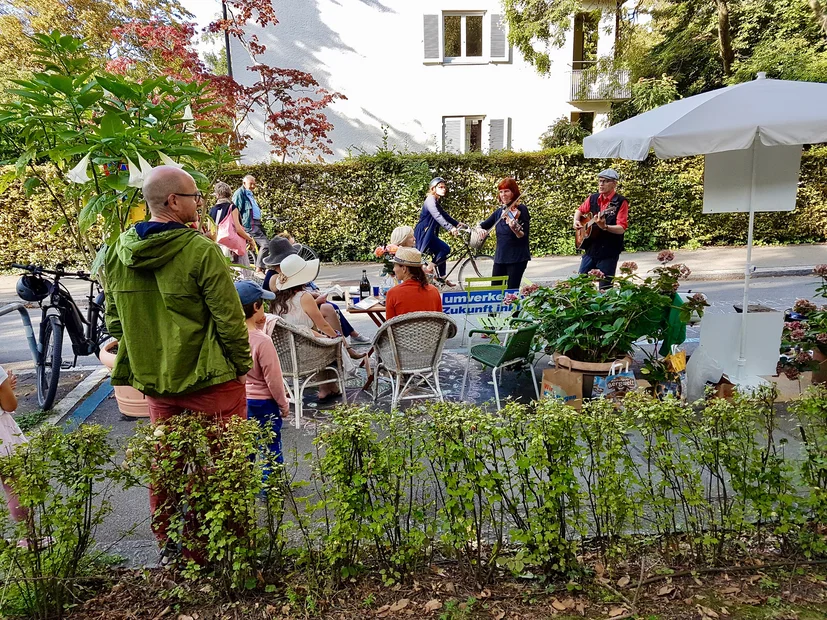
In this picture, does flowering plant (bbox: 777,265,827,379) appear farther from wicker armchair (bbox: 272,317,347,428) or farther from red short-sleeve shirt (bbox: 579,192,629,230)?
wicker armchair (bbox: 272,317,347,428)

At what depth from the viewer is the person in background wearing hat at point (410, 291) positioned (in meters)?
4.70

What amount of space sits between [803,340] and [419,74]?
50.5 ft

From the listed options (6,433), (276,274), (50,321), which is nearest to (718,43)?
(276,274)

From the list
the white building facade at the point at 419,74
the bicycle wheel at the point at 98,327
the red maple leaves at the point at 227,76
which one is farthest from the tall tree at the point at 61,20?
the bicycle wheel at the point at 98,327

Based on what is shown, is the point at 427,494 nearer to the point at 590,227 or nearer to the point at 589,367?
the point at 589,367

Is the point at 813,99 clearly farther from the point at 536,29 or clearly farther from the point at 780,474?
the point at 536,29

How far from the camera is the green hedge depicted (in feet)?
41.8

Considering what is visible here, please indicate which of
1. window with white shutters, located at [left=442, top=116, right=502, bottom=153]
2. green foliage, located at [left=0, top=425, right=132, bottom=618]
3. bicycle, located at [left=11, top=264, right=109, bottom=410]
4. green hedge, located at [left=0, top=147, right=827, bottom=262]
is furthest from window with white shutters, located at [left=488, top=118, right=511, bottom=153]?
green foliage, located at [left=0, top=425, right=132, bottom=618]

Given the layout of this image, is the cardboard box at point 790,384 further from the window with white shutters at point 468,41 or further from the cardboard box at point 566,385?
the window with white shutters at point 468,41

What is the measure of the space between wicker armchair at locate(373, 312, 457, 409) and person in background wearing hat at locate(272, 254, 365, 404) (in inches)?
20.6

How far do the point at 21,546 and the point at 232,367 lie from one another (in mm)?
1175

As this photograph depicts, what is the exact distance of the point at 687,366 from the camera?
16.1 feet

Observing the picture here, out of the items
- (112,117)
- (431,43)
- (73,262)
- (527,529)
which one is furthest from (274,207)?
(527,529)

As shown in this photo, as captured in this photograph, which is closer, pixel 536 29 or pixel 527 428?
pixel 527 428
